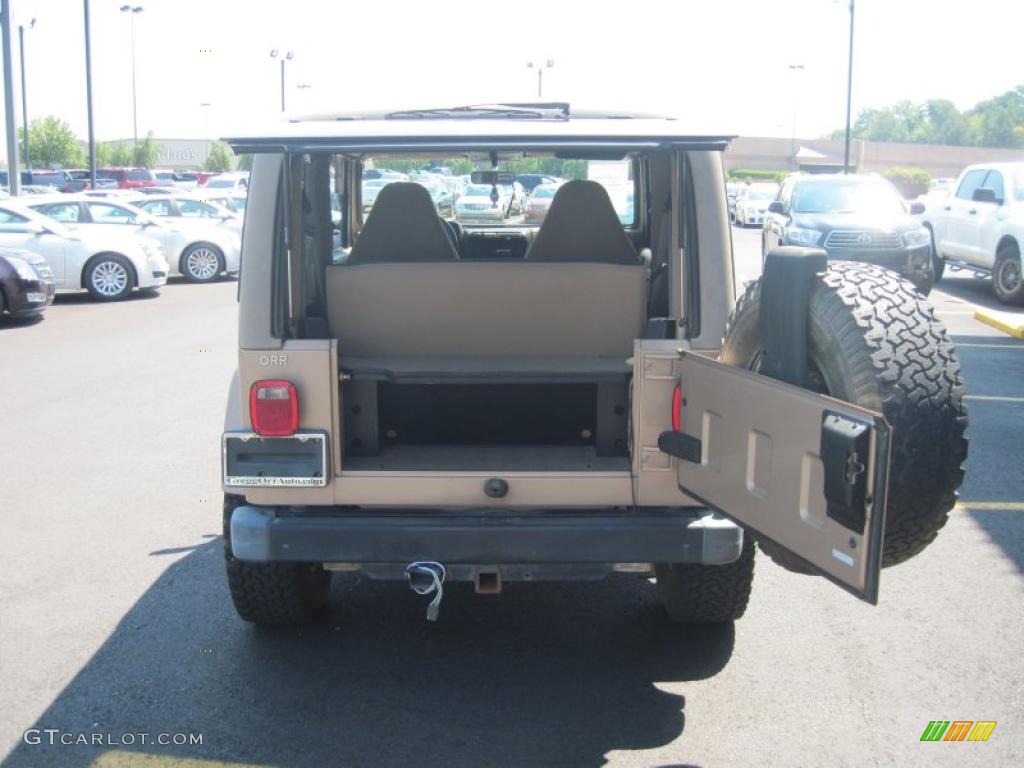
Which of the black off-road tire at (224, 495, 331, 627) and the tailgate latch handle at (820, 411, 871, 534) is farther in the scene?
the black off-road tire at (224, 495, 331, 627)

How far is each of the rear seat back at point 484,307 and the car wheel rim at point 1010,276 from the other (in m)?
13.9

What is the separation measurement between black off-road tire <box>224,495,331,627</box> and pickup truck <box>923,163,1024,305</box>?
1453cm

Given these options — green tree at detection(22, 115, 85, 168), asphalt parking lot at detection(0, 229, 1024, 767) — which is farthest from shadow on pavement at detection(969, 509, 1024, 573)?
green tree at detection(22, 115, 85, 168)

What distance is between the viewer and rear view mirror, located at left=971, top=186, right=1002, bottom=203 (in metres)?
17.7

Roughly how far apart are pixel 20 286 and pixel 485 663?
1227 centimetres

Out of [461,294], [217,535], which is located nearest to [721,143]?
[461,294]

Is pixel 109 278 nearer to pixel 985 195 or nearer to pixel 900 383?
pixel 985 195

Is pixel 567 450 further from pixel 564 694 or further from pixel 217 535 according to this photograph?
pixel 217 535

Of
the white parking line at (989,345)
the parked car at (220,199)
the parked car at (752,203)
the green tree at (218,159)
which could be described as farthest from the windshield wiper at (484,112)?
the green tree at (218,159)

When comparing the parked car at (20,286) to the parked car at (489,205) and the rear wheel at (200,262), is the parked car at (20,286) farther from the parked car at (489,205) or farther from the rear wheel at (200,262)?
the parked car at (489,205)

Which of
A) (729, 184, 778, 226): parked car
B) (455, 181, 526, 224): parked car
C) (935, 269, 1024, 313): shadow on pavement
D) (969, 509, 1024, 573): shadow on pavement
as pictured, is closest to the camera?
(969, 509, 1024, 573): shadow on pavement

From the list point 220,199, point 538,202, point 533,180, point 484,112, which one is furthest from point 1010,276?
point 220,199

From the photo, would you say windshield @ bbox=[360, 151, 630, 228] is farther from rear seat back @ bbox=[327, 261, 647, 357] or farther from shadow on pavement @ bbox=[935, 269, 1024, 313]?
shadow on pavement @ bbox=[935, 269, 1024, 313]

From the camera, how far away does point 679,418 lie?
422 centimetres
